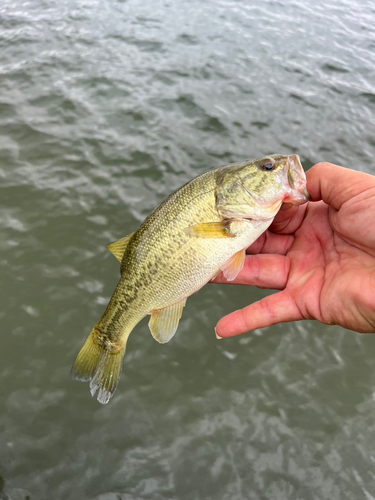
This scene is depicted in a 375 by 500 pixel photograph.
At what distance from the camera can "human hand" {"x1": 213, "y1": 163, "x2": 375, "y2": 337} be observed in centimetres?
284

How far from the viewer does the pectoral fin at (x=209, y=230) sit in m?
2.79

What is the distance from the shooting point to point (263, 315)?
317cm

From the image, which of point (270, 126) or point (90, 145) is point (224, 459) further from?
point (270, 126)

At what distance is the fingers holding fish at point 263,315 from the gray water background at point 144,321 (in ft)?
4.15

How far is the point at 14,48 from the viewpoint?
27.8ft

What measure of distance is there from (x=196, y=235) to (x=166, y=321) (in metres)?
0.84

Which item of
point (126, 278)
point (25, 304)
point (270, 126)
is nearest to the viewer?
point (126, 278)

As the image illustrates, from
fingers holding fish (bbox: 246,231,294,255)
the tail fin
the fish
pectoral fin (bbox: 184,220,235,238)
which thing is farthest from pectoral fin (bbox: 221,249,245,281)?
the tail fin

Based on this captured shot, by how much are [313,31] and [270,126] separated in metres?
5.95

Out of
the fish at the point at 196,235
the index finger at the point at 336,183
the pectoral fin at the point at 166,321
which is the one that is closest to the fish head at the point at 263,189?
the fish at the point at 196,235

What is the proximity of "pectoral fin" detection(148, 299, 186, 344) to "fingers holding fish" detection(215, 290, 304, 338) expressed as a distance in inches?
16.0

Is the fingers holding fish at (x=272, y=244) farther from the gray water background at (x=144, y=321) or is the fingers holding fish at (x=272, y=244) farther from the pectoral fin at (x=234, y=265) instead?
the gray water background at (x=144, y=321)

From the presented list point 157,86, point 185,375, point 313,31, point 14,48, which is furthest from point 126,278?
point 313,31

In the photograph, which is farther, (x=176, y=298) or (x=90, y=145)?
(x=90, y=145)
